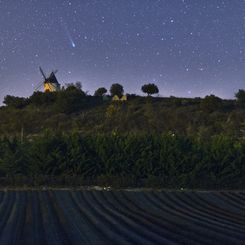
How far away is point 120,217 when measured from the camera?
15.5 metres

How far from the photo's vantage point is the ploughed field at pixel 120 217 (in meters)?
12.2

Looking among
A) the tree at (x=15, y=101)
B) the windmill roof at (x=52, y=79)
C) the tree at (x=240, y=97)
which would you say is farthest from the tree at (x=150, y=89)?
the windmill roof at (x=52, y=79)

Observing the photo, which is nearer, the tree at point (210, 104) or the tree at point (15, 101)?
the tree at point (210, 104)

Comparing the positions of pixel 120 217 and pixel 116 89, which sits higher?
pixel 116 89

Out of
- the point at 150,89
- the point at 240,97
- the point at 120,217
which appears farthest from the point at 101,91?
the point at 120,217

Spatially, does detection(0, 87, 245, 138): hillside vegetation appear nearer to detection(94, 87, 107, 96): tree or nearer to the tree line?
detection(94, 87, 107, 96): tree

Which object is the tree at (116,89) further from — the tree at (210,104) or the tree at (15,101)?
the tree at (210,104)

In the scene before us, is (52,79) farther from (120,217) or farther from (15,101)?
(120,217)

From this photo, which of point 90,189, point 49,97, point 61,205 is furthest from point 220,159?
point 49,97

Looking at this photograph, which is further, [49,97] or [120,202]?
[49,97]

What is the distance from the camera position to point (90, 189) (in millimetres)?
24203

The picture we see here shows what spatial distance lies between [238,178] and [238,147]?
181 centimetres

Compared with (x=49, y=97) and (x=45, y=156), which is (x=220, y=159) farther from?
(x=49, y=97)

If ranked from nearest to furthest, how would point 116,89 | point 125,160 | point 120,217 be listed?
point 120,217 < point 125,160 < point 116,89
